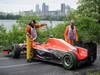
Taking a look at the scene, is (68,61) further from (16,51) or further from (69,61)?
(16,51)

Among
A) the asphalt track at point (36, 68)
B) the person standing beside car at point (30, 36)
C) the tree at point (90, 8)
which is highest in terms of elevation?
the tree at point (90, 8)

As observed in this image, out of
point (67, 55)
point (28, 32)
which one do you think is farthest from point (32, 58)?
point (67, 55)

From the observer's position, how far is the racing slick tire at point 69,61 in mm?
9906

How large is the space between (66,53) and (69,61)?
37 centimetres

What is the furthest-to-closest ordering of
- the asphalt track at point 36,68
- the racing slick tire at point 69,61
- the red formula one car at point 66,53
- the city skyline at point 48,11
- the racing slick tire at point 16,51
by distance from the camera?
the city skyline at point 48,11, the racing slick tire at point 16,51, the red formula one car at point 66,53, the racing slick tire at point 69,61, the asphalt track at point 36,68

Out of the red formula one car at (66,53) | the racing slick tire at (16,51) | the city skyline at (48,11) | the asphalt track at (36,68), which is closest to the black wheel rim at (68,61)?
the red formula one car at (66,53)

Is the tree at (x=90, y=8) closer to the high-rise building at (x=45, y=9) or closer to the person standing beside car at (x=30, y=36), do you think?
the high-rise building at (x=45, y=9)

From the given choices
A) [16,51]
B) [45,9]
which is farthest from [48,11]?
[16,51]

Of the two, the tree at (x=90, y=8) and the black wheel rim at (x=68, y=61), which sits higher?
the tree at (x=90, y=8)

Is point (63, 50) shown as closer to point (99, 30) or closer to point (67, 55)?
point (67, 55)

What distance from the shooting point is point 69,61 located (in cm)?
1013

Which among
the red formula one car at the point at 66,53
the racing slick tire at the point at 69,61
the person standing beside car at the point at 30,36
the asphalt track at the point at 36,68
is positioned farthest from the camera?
the person standing beside car at the point at 30,36

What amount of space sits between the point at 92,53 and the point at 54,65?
1.73 meters

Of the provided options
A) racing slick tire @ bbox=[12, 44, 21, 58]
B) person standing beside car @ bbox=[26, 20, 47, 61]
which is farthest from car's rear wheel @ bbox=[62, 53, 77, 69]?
racing slick tire @ bbox=[12, 44, 21, 58]
